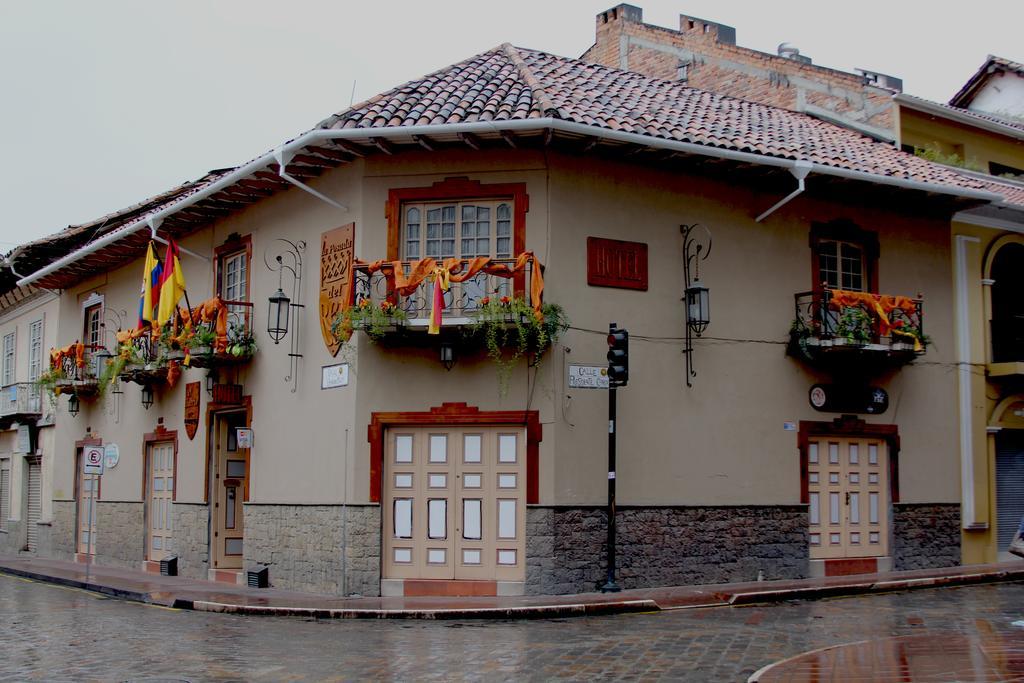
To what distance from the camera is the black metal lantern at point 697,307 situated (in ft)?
55.8

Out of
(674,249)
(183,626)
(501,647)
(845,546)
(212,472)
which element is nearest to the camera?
(501,647)

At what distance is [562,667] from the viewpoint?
1020 cm

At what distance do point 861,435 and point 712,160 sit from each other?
17.3ft

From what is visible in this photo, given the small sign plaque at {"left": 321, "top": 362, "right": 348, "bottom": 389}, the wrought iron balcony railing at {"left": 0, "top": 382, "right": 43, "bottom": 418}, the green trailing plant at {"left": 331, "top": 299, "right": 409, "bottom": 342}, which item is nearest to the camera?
the green trailing plant at {"left": 331, "top": 299, "right": 409, "bottom": 342}

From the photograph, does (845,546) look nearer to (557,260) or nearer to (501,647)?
(557,260)

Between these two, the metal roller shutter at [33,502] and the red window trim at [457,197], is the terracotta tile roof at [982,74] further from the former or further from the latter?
the metal roller shutter at [33,502]

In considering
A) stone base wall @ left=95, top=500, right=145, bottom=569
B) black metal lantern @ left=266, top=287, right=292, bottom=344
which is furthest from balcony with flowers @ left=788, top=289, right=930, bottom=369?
stone base wall @ left=95, top=500, right=145, bottom=569

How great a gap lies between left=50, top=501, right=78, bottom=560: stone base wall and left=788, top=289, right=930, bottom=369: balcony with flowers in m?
16.6

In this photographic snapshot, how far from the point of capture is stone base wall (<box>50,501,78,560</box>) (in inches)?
1022

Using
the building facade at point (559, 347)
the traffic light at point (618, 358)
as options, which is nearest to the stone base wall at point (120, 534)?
the building facade at point (559, 347)

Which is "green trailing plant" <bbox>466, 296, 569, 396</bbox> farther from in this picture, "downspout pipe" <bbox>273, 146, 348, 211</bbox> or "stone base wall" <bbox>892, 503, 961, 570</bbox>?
"stone base wall" <bbox>892, 503, 961, 570</bbox>

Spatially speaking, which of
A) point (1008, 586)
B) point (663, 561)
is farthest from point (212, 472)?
point (1008, 586)

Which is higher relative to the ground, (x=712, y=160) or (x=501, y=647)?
(x=712, y=160)

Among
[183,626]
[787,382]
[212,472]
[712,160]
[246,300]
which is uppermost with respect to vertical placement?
[712,160]
